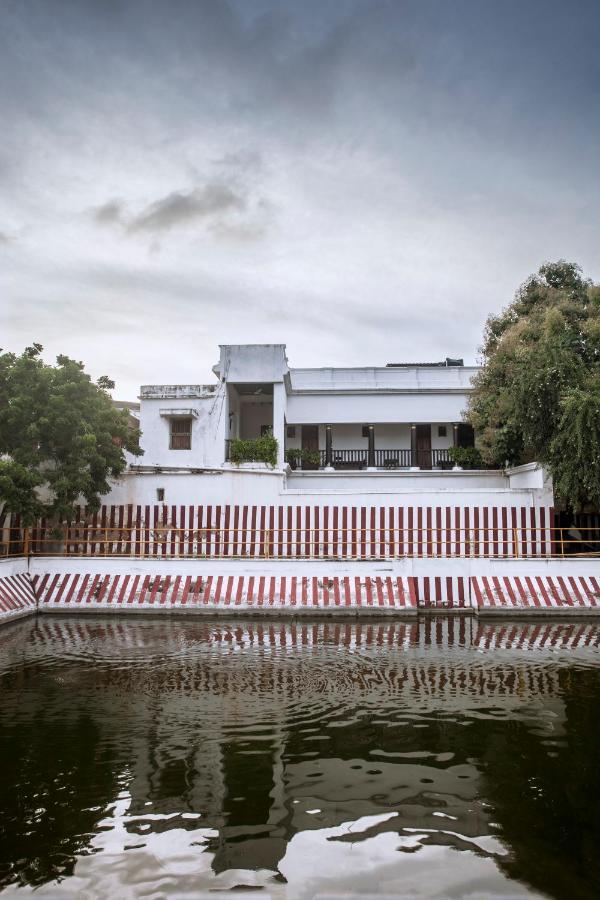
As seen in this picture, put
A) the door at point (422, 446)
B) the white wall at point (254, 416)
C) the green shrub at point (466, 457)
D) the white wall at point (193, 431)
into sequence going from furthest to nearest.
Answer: the white wall at point (254, 416) → the door at point (422, 446) → the green shrub at point (466, 457) → the white wall at point (193, 431)

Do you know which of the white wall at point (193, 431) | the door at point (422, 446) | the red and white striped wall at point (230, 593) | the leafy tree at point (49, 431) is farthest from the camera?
the door at point (422, 446)

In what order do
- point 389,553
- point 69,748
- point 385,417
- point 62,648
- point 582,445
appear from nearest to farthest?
point 69,748 < point 62,648 < point 582,445 < point 389,553 < point 385,417

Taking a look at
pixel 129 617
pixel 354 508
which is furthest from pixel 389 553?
pixel 129 617

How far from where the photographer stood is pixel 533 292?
86.9 feet

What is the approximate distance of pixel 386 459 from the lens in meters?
31.2

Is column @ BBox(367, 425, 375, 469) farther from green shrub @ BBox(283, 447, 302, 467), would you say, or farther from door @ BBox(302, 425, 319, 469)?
green shrub @ BBox(283, 447, 302, 467)

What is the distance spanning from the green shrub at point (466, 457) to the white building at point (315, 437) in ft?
1.60

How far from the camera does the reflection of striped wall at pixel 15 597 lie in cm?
1546

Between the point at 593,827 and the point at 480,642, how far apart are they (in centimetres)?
806

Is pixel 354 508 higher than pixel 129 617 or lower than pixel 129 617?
higher

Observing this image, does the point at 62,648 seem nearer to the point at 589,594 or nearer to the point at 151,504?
the point at 151,504

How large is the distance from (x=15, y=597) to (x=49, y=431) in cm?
536

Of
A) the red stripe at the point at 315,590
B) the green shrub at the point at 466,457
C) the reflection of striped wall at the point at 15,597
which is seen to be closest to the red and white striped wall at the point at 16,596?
the reflection of striped wall at the point at 15,597

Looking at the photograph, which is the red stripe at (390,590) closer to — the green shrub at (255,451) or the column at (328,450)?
the green shrub at (255,451)
